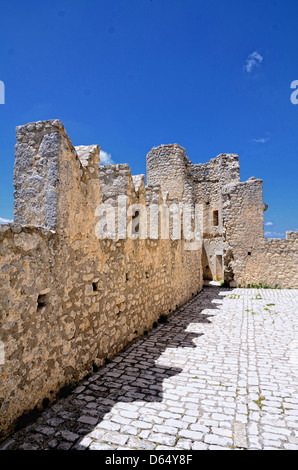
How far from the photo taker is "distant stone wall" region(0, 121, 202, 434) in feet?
8.59

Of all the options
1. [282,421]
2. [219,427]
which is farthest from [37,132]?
[282,421]

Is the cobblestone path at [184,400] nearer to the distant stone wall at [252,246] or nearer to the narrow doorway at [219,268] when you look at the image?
the distant stone wall at [252,246]

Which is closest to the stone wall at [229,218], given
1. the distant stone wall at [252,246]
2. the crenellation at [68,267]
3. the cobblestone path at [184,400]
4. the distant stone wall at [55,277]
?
the distant stone wall at [252,246]

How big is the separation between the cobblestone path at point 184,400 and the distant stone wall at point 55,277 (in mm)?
285

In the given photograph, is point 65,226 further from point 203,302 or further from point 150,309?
point 203,302

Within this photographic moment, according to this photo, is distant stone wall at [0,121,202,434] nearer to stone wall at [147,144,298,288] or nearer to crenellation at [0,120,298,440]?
crenellation at [0,120,298,440]

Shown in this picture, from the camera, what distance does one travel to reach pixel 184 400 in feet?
11.3

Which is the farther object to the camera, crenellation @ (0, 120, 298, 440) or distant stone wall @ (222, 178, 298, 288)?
distant stone wall @ (222, 178, 298, 288)

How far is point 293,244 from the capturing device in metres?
14.3

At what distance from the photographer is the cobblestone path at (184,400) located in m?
2.65

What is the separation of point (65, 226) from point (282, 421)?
10.2 ft

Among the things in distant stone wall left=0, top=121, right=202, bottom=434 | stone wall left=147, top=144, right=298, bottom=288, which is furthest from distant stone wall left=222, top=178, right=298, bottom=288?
distant stone wall left=0, top=121, right=202, bottom=434

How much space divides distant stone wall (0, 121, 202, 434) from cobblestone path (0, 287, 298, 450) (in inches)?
11.2
